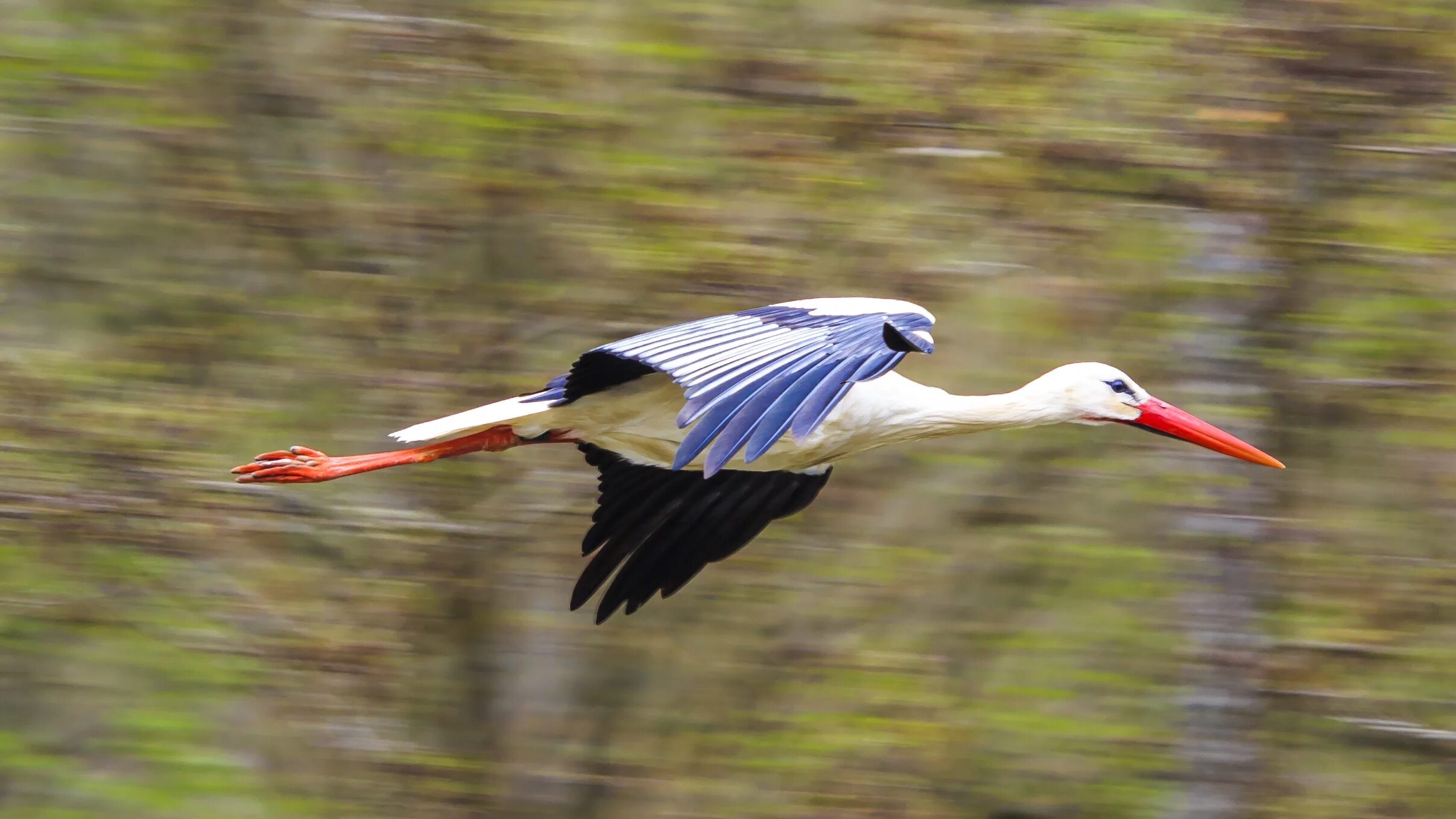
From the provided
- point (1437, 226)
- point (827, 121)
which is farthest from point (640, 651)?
point (1437, 226)

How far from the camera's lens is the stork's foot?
Result: 18.1 feet

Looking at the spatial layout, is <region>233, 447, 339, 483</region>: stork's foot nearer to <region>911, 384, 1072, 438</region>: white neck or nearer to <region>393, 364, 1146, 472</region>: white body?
<region>393, 364, 1146, 472</region>: white body

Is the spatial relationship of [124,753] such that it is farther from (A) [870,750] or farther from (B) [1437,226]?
(B) [1437,226]

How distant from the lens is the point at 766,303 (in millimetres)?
5734

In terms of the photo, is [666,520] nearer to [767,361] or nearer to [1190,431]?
[767,361]

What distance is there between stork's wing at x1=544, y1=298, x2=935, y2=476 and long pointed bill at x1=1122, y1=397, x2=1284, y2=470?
1.01 metres

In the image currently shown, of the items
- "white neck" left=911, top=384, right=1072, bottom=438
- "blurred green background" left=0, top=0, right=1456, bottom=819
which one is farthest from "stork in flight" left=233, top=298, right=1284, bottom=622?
"blurred green background" left=0, top=0, right=1456, bottom=819

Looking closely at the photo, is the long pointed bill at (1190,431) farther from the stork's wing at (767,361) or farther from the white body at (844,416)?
the stork's wing at (767,361)

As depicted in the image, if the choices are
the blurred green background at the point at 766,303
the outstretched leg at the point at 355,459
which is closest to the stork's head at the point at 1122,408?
the blurred green background at the point at 766,303

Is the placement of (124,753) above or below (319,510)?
below

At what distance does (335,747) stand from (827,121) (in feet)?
8.33

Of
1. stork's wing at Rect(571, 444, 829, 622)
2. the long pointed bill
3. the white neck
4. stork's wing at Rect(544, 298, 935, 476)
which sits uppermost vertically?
stork's wing at Rect(544, 298, 935, 476)

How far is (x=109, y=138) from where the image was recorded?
20.3 ft

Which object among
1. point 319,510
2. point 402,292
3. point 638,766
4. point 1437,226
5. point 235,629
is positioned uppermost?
point 1437,226
